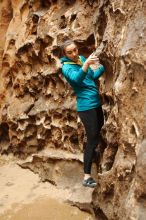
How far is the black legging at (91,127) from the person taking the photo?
13.0 ft

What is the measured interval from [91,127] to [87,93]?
1.02 feet

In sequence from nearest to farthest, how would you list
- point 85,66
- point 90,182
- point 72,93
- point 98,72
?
point 85,66, point 98,72, point 90,182, point 72,93

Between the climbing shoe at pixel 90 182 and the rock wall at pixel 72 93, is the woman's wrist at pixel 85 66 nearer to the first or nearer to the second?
the rock wall at pixel 72 93

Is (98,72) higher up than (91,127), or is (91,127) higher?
(98,72)

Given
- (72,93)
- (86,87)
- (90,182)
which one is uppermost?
(86,87)

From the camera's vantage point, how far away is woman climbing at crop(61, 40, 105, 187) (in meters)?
3.81

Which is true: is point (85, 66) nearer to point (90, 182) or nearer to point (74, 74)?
point (74, 74)

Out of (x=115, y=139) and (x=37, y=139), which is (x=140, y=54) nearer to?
(x=115, y=139)

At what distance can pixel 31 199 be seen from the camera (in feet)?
15.1

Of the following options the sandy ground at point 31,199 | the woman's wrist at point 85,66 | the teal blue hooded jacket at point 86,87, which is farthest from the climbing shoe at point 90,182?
the woman's wrist at point 85,66

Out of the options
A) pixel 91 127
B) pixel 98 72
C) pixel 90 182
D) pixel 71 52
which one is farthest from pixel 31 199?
pixel 71 52

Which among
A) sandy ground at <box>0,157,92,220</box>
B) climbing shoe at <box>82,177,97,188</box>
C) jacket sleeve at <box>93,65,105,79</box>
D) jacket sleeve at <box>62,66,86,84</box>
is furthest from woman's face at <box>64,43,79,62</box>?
sandy ground at <box>0,157,92,220</box>

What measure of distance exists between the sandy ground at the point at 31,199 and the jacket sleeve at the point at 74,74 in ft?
4.12

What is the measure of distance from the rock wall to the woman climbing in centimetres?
10
